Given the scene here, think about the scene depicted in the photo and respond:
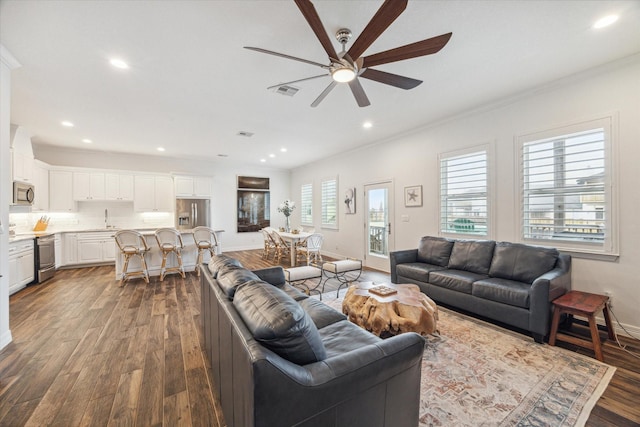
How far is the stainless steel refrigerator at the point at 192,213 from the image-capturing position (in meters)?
7.44

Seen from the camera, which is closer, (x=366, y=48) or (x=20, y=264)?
(x=366, y=48)

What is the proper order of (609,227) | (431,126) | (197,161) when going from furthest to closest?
(197,161) → (431,126) → (609,227)

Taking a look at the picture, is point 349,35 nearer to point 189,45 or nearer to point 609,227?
point 189,45

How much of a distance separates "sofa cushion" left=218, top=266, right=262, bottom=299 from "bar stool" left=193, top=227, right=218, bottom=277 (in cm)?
375

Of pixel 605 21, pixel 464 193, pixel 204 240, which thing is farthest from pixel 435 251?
pixel 204 240

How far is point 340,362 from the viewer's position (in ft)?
3.84

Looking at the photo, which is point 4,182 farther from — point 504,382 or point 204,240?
point 504,382

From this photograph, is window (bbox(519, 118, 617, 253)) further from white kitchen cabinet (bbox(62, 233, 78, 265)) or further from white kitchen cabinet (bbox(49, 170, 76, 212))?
white kitchen cabinet (bbox(49, 170, 76, 212))

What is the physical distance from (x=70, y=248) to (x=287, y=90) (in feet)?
21.0

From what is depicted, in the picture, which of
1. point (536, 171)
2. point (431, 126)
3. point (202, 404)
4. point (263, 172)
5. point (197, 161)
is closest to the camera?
point (202, 404)

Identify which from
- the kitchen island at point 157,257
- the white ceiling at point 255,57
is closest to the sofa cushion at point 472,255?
the white ceiling at point 255,57

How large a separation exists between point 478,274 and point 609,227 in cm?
143

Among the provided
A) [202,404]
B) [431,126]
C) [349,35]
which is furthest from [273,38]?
[431,126]

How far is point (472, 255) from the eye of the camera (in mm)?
3715
